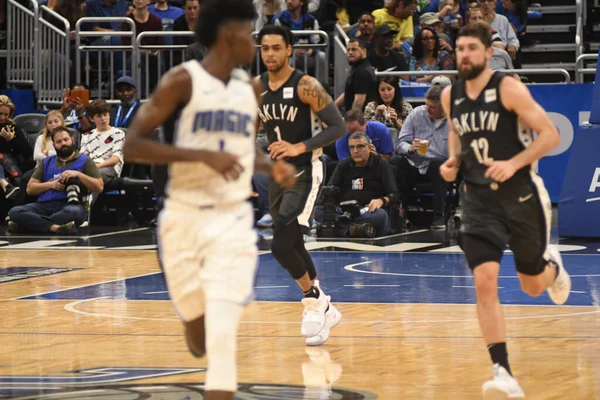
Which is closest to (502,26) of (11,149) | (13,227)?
(11,149)

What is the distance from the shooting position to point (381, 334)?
9.02m

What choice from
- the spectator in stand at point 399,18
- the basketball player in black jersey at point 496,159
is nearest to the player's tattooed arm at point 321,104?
the basketball player in black jersey at point 496,159

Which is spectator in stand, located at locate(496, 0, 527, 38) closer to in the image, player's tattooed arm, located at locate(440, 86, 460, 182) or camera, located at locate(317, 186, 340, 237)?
camera, located at locate(317, 186, 340, 237)

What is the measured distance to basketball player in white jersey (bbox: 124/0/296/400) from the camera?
17.4 feet

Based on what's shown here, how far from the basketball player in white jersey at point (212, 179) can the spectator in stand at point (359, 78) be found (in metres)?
11.9

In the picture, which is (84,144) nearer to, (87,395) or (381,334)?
(381,334)

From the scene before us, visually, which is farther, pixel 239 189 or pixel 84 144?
pixel 84 144

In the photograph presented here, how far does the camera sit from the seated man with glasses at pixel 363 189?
15695 millimetres

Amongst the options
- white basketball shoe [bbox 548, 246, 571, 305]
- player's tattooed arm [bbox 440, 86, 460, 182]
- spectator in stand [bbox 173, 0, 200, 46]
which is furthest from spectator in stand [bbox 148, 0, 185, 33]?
white basketball shoe [bbox 548, 246, 571, 305]

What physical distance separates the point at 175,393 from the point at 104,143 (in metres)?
10.8

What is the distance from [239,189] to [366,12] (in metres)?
15.5

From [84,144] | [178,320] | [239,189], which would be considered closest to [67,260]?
[84,144]

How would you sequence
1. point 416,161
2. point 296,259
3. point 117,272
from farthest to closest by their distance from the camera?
point 416,161 → point 117,272 → point 296,259

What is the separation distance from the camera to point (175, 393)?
690 centimetres
